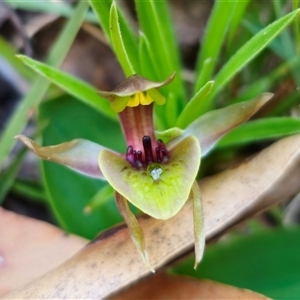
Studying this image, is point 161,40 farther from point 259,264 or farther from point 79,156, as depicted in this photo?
point 259,264

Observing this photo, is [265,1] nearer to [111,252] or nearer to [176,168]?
[176,168]

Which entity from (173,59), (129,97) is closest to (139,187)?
(129,97)

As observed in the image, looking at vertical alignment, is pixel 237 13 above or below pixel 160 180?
above

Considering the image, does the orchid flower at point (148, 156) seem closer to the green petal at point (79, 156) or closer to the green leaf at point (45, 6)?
the green petal at point (79, 156)

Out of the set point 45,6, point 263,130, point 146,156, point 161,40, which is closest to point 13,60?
point 45,6

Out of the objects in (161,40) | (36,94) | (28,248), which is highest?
(161,40)

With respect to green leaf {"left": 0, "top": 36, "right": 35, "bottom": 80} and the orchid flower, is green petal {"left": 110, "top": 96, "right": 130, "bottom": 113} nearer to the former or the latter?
the orchid flower

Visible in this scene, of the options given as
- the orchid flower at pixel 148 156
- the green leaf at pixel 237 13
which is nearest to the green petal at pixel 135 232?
the orchid flower at pixel 148 156
